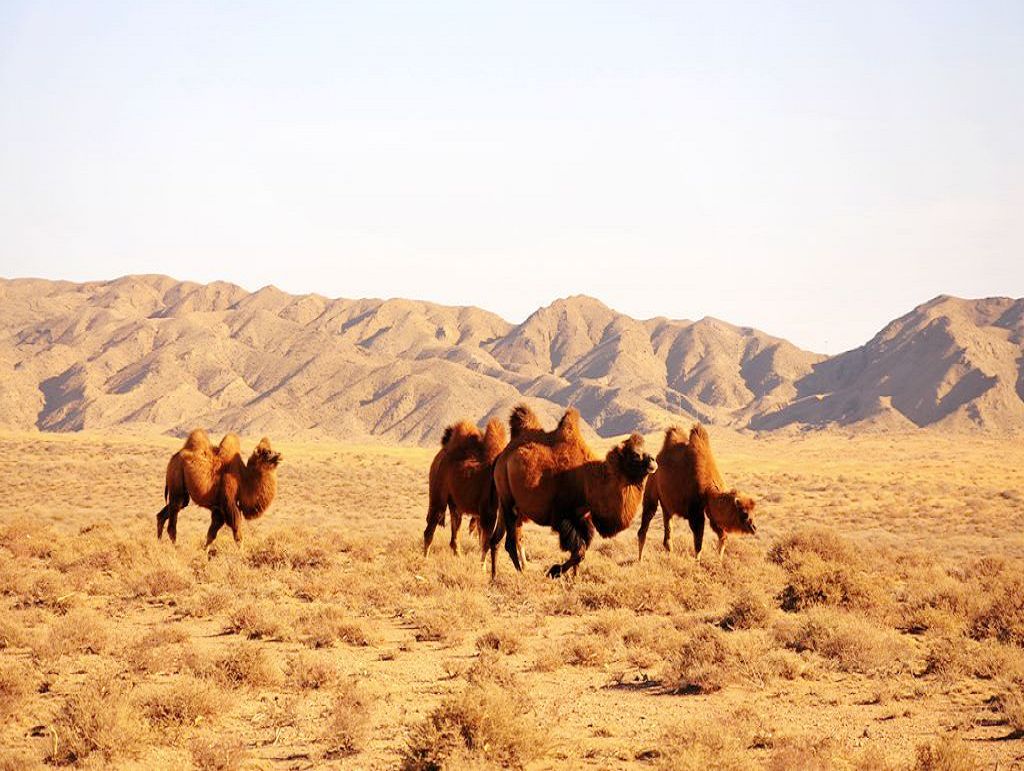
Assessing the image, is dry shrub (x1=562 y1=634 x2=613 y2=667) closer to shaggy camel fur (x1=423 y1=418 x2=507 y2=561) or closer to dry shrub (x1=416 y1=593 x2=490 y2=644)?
dry shrub (x1=416 y1=593 x2=490 y2=644)

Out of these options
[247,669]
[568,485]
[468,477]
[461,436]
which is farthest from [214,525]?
[247,669]

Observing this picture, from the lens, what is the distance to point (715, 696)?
28.2 feet

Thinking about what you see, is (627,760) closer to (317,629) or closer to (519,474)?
(317,629)

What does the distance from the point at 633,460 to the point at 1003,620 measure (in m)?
4.59

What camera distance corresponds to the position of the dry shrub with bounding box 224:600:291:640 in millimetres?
10922

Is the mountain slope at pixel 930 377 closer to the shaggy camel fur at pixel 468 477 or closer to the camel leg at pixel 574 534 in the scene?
the shaggy camel fur at pixel 468 477

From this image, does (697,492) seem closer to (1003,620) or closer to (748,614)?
(748,614)

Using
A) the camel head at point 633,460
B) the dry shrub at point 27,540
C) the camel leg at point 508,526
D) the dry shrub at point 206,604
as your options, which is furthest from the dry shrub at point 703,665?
the dry shrub at point 27,540

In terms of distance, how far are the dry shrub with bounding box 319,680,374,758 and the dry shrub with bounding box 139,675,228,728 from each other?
944mm

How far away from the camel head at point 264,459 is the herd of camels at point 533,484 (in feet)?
0.06

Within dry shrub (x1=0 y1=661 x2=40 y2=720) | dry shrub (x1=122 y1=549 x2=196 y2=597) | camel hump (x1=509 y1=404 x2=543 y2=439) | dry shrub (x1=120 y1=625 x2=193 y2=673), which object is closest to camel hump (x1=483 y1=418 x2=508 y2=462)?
camel hump (x1=509 y1=404 x2=543 y2=439)

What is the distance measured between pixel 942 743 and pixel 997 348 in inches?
5100

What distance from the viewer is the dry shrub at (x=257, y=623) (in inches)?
430

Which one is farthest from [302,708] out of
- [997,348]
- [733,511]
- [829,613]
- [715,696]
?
[997,348]
